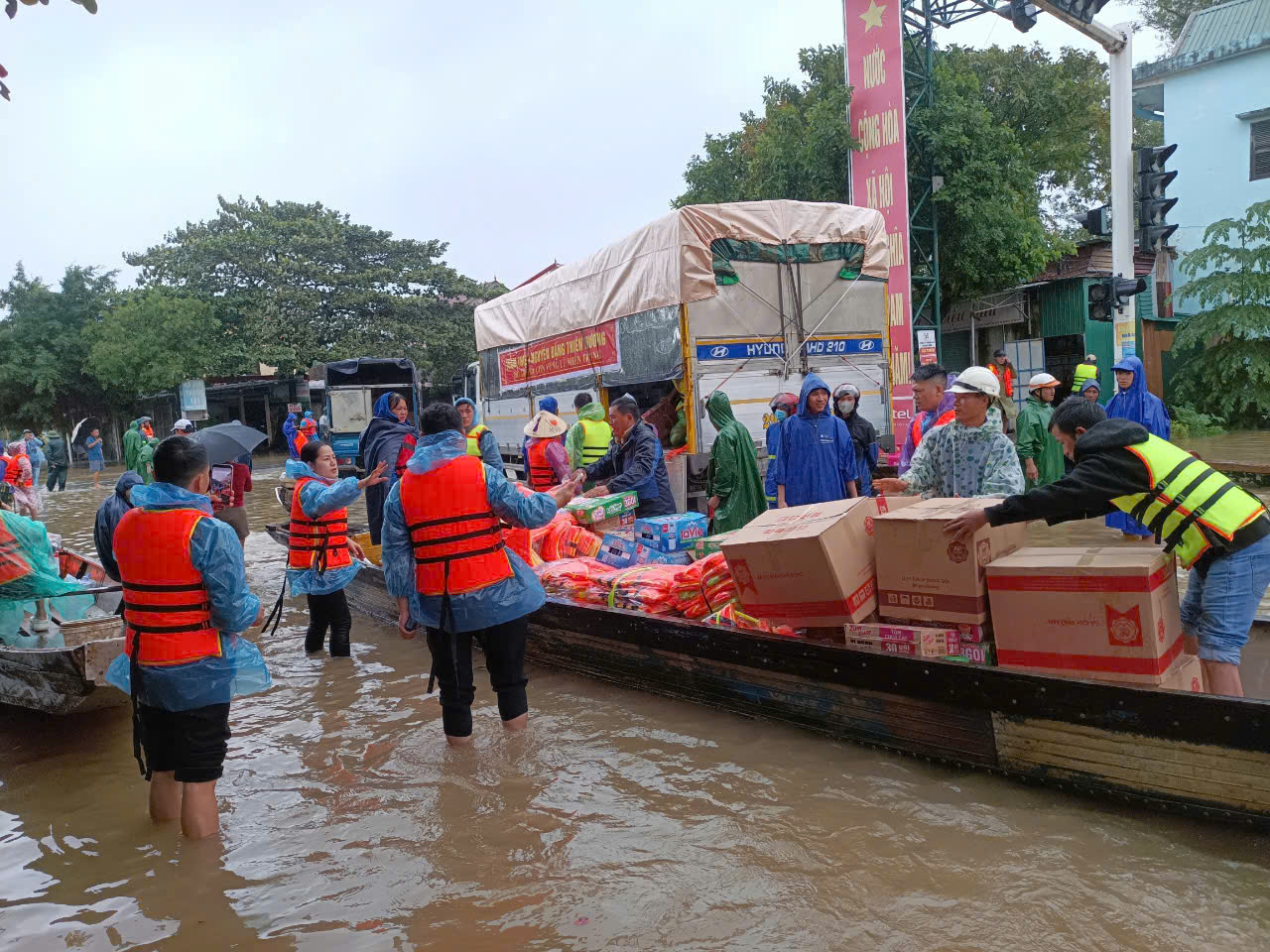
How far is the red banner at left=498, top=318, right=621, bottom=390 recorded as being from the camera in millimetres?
10719

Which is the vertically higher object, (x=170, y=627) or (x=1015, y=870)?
(x=170, y=627)

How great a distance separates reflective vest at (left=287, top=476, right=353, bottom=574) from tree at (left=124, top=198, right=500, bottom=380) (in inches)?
1043

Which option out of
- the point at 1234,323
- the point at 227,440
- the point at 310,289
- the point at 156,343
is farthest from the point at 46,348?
the point at 1234,323

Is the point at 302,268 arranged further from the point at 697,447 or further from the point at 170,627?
the point at 170,627

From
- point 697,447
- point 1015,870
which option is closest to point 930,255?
point 697,447

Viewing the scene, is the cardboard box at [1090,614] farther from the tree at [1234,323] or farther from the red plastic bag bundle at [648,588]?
the tree at [1234,323]

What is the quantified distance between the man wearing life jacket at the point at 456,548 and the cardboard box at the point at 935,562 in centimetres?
155

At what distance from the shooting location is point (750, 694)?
4.71 metres

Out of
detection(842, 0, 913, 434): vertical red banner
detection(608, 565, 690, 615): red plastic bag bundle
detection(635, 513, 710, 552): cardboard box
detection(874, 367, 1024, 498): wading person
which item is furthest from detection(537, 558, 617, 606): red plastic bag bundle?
detection(842, 0, 913, 434): vertical red banner

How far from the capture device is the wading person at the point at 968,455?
466 cm

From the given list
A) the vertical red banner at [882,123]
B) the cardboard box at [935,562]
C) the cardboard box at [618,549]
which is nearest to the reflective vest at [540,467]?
the cardboard box at [618,549]

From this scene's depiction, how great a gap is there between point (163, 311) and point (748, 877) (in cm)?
3228

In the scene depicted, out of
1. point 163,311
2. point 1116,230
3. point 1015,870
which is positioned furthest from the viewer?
point 163,311

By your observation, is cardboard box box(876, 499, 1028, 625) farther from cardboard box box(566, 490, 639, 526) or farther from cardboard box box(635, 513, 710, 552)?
cardboard box box(566, 490, 639, 526)
